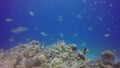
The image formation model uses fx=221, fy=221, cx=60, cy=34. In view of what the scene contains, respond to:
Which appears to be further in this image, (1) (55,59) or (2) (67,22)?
(2) (67,22)

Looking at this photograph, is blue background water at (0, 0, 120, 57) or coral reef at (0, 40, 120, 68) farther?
blue background water at (0, 0, 120, 57)

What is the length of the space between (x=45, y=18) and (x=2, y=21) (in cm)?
1218

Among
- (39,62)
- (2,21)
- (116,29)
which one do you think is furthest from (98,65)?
(2,21)

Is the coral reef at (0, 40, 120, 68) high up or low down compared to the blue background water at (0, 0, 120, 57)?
down

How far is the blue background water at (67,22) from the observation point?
2372 centimetres

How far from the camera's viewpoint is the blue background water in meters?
23.7

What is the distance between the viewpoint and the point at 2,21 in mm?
26250

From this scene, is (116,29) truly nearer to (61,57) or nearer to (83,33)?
(83,33)

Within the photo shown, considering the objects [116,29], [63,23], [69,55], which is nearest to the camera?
[69,55]

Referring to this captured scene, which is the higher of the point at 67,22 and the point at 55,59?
the point at 67,22

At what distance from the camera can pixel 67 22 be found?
38844 millimetres

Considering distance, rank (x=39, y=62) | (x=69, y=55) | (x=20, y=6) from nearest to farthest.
Result: 1. (x=39, y=62)
2. (x=69, y=55)
3. (x=20, y=6)

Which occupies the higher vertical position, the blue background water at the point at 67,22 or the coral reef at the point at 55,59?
the blue background water at the point at 67,22

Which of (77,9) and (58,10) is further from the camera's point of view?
(58,10)
